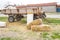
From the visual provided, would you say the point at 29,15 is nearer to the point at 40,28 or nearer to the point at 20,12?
the point at 20,12

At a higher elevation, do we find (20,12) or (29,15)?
(20,12)

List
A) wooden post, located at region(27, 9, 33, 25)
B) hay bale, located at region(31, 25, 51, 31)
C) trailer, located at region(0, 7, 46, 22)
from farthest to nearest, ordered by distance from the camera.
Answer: trailer, located at region(0, 7, 46, 22), wooden post, located at region(27, 9, 33, 25), hay bale, located at region(31, 25, 51, 31)

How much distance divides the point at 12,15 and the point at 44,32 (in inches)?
183

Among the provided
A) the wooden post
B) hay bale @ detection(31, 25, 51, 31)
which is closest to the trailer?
the wooden post

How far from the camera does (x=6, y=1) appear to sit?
65.0ft

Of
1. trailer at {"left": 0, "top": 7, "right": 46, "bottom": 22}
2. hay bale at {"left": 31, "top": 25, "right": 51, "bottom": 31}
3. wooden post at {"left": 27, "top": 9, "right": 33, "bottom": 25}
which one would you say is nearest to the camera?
hay bale at {"left": 31, "top": 25, "right": 51, "bottom": 31}

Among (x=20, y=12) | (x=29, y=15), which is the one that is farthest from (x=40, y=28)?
(x=20, y=12)

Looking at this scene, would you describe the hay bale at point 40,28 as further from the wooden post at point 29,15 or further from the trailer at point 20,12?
the trailer at point 20,12

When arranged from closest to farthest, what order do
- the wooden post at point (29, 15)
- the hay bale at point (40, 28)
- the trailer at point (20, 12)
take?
the hay bale at point (40, 28)
the wooden post at point (29, 15)
the trailer at point (20, 12)

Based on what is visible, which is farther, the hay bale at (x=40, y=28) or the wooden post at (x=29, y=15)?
the wooden post at (x=29, y=15)

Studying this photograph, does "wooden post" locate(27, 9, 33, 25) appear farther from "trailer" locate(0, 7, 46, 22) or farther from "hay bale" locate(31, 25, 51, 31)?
"hay bale" locate(31, 25, 51, 31)

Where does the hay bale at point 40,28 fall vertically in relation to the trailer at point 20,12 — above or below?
below

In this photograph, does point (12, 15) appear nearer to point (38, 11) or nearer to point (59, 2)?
point (38, 11)

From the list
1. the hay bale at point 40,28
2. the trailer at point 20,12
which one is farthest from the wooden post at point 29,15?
the hay bale at point 40,28
